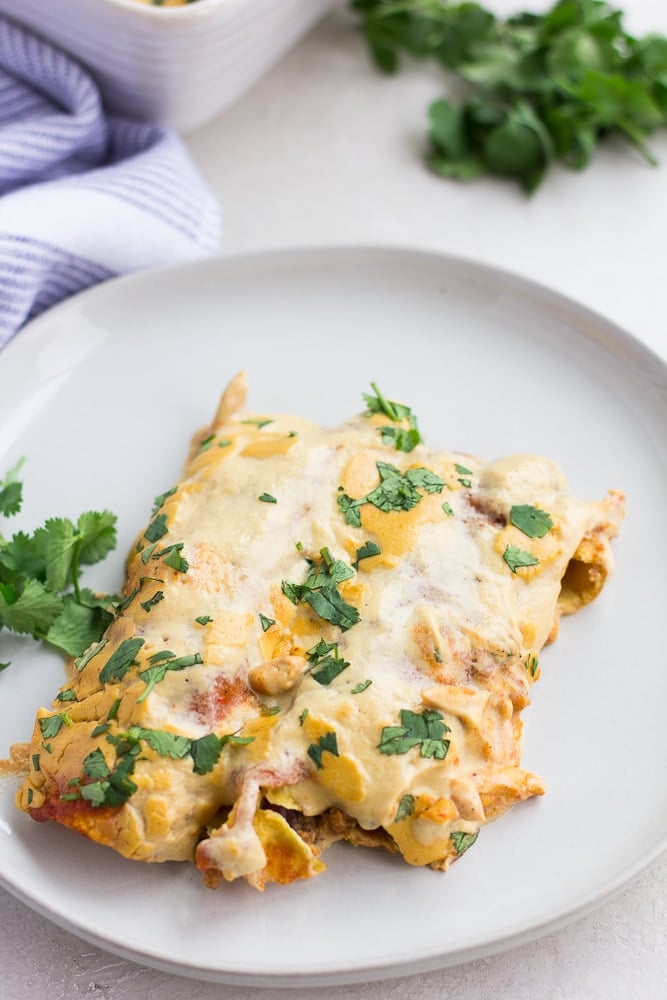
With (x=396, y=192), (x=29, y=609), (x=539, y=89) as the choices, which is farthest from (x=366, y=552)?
(x=539, y=89)

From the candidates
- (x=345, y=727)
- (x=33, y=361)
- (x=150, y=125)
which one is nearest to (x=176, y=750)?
(x=345, y=727)

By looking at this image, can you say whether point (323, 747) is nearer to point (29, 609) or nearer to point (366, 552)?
point (366, 552)

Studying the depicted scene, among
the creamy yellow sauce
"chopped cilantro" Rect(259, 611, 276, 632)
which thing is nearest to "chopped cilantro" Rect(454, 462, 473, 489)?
the creamy yellow sauce

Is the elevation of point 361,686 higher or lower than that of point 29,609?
higher

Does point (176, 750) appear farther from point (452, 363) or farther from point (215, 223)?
point (215, 223)

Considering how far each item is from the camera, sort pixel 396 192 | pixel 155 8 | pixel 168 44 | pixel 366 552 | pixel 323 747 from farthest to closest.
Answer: pixel 396 192 → pixel 168 44 → pixel 155 8 → pixel 366 552 → pixel 323 747

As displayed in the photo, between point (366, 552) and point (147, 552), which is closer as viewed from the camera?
→ point (366, 552)
